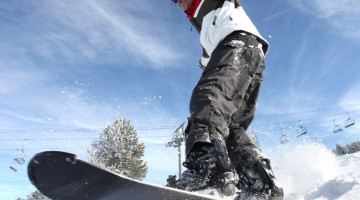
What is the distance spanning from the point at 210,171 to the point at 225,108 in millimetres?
423

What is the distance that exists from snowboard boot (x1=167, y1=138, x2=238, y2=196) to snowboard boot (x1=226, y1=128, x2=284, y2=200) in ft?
1.74

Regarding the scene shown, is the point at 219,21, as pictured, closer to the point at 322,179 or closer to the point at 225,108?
the point at 225,108

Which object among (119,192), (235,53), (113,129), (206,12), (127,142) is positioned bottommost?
(119,192)

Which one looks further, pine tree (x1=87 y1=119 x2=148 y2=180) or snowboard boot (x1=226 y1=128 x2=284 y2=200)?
pine tree (x1=87 y1=119 x2=148 y2=180)

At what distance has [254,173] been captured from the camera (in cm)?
172

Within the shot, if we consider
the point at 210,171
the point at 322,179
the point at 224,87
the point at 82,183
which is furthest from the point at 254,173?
the point at 322,179

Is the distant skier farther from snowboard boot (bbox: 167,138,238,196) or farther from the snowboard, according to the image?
the snowboard

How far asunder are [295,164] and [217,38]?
28.6 ft

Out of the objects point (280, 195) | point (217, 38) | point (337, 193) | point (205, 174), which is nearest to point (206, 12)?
point (217, 38)

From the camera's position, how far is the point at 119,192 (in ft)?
3.19

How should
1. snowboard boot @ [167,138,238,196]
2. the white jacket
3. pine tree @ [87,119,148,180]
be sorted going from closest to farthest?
1. snowboard boot @ [167,138,238,196]
2. the white jacket
3. pine tree @ [87,119,148,180]

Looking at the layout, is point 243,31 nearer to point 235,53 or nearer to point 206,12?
point 235,53

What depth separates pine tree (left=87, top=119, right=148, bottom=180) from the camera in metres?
25.4

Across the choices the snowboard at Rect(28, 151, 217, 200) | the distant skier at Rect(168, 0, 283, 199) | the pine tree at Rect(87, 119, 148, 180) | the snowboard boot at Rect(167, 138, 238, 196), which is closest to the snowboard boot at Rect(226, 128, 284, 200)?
the distant skier at Rect(168, 0, 283, 199)
